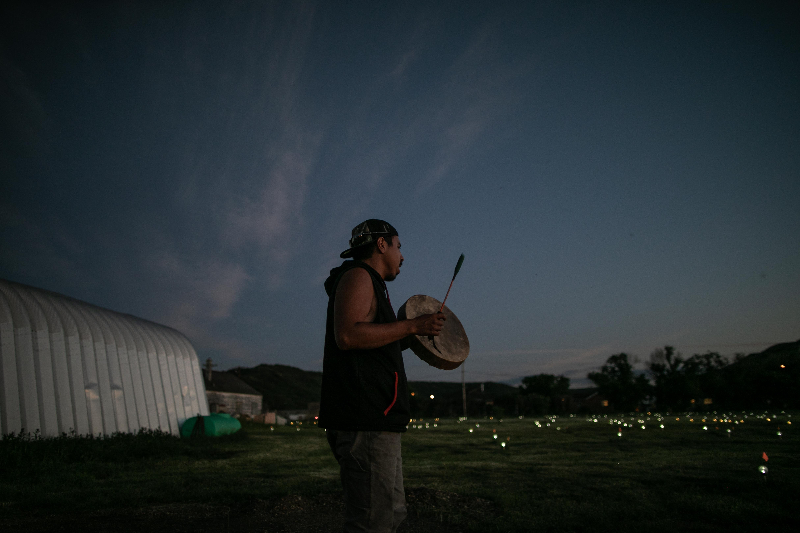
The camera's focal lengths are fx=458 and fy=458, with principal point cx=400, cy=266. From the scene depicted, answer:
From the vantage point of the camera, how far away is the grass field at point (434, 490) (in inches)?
231

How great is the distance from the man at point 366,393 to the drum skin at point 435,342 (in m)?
0.71

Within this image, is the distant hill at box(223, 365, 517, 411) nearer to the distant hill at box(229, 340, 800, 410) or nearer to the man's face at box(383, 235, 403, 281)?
the distant hill at box(229, 340, 800, 410)

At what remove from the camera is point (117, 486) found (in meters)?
8.59

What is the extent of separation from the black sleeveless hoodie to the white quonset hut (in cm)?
1304

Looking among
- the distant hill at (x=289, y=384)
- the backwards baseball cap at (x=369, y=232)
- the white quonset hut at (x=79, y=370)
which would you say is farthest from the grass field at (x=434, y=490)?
the distant hill at (x=289, y=384)

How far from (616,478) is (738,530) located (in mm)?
3594

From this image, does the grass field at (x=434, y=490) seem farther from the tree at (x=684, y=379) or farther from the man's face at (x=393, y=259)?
the tree at (x=684, y=379)

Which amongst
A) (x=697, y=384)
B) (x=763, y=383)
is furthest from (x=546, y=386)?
(x=763, y=383)

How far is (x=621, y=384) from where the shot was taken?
7219 centimetres

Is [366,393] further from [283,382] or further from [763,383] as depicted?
[283,382]

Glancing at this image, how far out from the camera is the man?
238 cm

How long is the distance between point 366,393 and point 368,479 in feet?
1.42

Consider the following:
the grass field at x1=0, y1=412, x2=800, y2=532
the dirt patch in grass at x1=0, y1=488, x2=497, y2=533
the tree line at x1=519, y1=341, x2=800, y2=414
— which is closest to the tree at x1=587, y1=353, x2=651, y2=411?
the tree line at x1=519, y1=341, x2=800, y2=414

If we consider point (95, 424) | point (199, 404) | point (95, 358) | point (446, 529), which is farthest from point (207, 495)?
point (199, 404)
